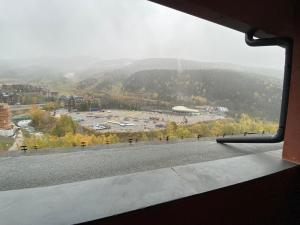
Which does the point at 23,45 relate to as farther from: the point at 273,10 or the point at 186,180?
the point at 273,10

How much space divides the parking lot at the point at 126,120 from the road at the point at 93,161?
0.44 ft

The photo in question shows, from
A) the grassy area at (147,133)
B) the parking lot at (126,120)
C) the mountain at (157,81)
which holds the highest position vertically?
the mountain at (157,81)

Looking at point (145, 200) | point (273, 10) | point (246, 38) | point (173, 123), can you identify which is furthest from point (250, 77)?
point (145, 200)

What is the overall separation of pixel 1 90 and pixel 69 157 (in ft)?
1.35

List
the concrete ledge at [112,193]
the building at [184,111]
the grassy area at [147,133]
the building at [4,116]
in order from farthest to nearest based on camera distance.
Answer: the building at [184,111], the grassy area at [147,133], the building at [4,116], the concrete ledge at [112,193]

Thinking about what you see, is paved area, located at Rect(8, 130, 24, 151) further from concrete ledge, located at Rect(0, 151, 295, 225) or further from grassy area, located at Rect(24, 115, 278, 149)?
concrete ledge, located at Rect(0, 151, 295, 225)

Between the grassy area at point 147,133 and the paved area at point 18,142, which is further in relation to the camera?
the grassy area at point 147,133

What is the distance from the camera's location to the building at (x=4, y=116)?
0.83m

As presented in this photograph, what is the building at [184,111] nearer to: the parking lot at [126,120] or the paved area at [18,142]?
the parking lot at [126,120]

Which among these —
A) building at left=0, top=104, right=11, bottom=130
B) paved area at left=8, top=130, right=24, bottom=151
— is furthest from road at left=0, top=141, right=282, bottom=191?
building at left=0, top=104, right=11, bottom=130

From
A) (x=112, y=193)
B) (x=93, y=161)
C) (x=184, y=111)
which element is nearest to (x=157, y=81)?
(x=184, y=111)

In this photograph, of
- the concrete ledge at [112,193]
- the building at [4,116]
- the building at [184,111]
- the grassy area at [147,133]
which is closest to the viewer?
the concrete ledge at [112,193]

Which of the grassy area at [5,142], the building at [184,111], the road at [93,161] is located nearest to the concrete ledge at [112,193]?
the road at [93,161]

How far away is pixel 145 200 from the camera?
746 millimetres
